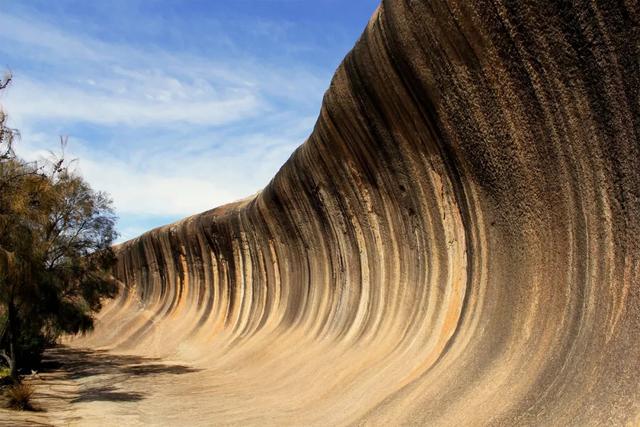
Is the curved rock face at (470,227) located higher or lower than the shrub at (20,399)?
higher

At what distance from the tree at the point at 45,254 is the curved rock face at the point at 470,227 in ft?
11.2

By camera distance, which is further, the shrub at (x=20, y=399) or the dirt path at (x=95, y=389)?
the shrub at (x=20, y=399)

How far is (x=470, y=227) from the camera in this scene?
23.0 feet

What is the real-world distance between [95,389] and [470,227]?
864cm

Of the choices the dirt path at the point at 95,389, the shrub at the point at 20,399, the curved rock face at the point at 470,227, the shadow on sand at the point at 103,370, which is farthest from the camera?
the shadow on sand at the point at 103,370

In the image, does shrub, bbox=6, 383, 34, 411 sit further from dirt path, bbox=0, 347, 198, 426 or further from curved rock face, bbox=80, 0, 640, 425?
curved rock face, bbox=80, 0, 640, 425

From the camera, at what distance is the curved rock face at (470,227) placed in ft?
14.5

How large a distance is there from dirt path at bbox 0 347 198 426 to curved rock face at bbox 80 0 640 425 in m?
1.18

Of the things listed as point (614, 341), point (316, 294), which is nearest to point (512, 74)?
point (614, 341)

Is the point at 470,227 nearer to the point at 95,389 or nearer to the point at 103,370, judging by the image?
the point at 95,389

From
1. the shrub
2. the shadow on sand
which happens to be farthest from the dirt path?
the shrub

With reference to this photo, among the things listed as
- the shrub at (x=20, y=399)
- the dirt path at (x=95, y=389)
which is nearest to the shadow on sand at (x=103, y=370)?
the dirt path at (x=95, y=389)

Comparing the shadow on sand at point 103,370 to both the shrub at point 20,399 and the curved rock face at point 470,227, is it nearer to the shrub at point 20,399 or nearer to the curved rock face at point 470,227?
the shrub at point 20,399

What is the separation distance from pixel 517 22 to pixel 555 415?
2.96 metres
